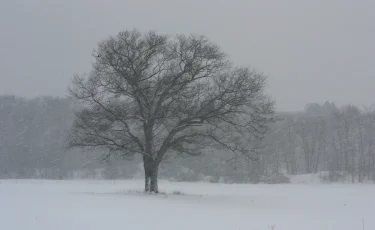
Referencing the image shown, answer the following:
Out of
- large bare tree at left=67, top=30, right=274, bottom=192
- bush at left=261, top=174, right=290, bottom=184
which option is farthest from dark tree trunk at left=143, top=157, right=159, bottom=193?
bush at left=261, top=174, right=290, bottom=184

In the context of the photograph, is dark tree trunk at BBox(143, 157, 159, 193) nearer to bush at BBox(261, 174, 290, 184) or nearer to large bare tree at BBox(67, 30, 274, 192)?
large bare tree at BBox(67, 30, 274, 192)

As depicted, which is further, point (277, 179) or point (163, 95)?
point (277, 179)

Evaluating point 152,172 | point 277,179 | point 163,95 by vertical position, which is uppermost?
point 163,95

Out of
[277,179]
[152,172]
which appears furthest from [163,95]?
[277,179]

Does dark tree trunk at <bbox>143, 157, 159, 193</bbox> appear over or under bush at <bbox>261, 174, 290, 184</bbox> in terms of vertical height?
over

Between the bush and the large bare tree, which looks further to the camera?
the bush

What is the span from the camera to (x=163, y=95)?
2450 centimetres

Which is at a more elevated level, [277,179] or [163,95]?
[163,95]

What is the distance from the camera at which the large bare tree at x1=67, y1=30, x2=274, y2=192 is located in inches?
926

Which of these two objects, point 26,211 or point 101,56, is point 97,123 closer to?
point 101,56

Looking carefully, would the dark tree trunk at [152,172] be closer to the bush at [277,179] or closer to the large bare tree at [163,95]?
the large bare tree at [163,95]

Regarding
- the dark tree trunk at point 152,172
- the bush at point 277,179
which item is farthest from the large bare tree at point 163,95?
the bush at point 277,179

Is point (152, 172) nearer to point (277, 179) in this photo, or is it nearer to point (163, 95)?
point (163, 95)

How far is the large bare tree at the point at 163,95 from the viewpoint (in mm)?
23531
